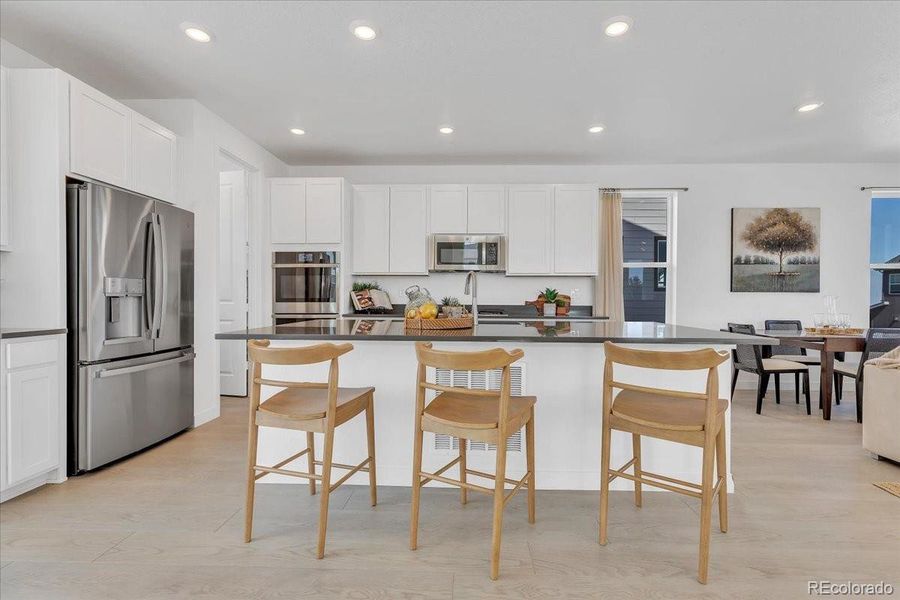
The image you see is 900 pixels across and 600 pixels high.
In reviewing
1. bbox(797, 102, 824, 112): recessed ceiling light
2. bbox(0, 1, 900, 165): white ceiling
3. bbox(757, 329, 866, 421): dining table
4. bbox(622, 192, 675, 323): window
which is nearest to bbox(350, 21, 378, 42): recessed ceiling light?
bbox(0, 1, 900, 165): white ceiling

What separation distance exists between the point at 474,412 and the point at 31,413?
7.81 ft

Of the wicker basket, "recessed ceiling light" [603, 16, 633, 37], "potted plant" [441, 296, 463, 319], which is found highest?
"recessed ceiling light" [603, 16, 633, 37]

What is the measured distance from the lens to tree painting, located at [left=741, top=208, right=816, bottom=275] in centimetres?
531

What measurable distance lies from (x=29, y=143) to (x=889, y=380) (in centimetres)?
551

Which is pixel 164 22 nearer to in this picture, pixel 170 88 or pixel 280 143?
pixel 170 88

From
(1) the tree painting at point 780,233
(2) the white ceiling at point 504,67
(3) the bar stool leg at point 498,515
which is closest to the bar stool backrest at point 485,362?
(3) the bar stool leg at point 498,515

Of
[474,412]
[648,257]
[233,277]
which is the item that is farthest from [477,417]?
[648,257]

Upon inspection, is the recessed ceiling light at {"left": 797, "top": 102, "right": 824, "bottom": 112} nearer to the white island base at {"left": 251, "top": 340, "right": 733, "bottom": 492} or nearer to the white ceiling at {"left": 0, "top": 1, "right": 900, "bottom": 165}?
the white ceiling at {"left": 0, "top": 1, "right": 900, "bottom": 165}

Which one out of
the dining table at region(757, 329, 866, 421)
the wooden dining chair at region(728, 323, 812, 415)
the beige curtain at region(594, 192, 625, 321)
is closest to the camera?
the dining table at region(757, 329, 866, 421)

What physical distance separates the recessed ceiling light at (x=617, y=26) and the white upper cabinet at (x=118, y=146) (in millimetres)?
3092

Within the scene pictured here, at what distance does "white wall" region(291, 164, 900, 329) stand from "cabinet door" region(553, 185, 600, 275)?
0.44 m

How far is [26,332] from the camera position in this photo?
2.33 m

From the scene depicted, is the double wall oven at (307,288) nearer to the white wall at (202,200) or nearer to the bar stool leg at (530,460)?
the white wall at (202,200)
